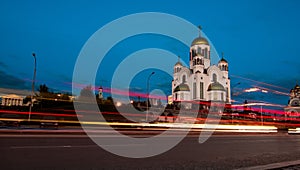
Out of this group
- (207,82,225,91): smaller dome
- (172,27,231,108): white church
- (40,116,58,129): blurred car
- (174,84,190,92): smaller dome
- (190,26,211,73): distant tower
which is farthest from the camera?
(190,26,211,73): distant tower

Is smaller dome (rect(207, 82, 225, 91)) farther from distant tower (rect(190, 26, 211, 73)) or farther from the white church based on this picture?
distant tower (rect(190, 26, 211, 73))

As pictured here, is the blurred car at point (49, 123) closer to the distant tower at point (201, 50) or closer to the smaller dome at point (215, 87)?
the smaller dome at point (215, 87)

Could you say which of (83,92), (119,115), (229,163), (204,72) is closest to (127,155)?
(229,163)

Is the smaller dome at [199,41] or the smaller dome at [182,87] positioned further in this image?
the smaller dome at [199,41]

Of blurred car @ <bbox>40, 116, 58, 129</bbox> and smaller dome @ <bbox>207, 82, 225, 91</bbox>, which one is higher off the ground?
smaller dome @ <bbox>207, 82, 225, 91</bbox>

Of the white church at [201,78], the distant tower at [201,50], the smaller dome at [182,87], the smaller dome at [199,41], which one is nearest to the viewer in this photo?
the white church at [201,78]

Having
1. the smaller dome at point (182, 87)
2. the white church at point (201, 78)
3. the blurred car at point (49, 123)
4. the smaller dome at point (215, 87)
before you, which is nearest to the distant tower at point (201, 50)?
the white church at point (201, 78)

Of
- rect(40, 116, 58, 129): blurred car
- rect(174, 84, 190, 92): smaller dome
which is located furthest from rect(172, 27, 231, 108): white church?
rect(40, 116, 58, 129): blurred car

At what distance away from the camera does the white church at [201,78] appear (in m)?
97.1

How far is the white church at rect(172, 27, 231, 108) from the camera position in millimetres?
97075

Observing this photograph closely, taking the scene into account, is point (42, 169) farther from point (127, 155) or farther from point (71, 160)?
point (127, 155)

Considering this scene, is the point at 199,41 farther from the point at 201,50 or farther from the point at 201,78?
the point at 201,78

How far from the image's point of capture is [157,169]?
6574mm

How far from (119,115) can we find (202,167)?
124 feet
